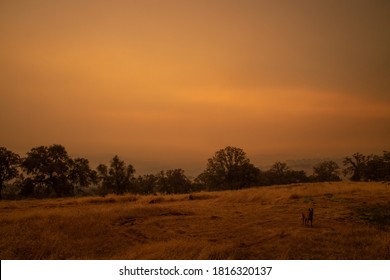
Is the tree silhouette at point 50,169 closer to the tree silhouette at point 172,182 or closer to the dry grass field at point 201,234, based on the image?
the tree silhouette at point 172,182

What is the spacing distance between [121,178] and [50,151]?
10.9 metres

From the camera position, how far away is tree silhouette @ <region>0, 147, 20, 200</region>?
1704 inches

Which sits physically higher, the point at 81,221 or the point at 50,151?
the point at 50,151

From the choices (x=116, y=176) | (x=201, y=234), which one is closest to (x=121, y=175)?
(x=116, y=176)

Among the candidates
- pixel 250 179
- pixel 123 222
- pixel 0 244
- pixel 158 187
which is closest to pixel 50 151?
pixel 158 187

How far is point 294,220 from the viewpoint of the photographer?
46.8 feet

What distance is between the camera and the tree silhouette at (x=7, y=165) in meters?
43.3

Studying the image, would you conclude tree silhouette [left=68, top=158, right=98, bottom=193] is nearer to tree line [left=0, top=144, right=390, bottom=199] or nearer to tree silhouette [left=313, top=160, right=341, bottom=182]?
tree line [left=0, top=144, right=390, bottom=199]

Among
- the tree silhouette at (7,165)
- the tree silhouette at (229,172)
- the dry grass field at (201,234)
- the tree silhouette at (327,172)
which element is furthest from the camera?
the tree silhouette at (327,172)

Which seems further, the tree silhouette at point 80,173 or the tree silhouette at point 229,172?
the tree silhouette at point 229,172

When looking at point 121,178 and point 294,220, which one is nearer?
point 294,220

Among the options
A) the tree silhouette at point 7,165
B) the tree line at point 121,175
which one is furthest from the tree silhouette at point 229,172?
the tree silhouette at point 7,165

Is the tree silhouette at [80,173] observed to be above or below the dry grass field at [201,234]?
above
